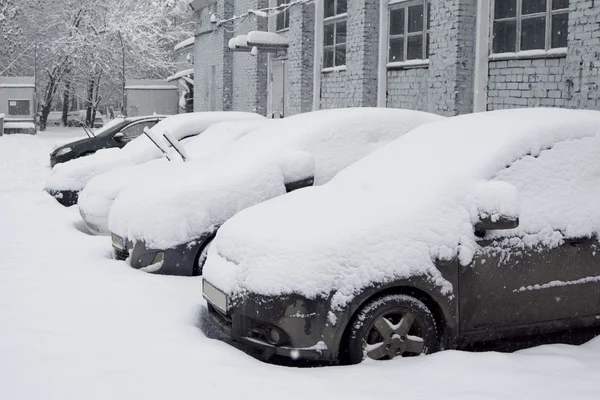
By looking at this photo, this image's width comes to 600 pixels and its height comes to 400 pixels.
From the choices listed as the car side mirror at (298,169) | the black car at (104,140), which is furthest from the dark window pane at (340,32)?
the car side mirror at (298,169)

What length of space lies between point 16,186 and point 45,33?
27.4 meters

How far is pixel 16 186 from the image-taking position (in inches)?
612

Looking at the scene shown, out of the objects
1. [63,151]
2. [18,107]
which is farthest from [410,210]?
[18,107]

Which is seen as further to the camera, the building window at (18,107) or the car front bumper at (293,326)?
the building window at (18,107)

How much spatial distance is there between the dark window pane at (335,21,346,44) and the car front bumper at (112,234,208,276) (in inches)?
447

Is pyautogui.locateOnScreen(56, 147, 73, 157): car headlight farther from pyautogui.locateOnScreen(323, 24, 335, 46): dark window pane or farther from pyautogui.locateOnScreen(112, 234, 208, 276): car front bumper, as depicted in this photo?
pyautogui.locateOnScreen(112, 234, 208, 276): car front bumper

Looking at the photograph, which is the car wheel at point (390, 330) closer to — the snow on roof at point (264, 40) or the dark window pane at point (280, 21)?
the snow on roof at point (264, 40)

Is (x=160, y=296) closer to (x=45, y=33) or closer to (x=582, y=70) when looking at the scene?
(x=582, y=70)

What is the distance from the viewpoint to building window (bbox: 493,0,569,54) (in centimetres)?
1104

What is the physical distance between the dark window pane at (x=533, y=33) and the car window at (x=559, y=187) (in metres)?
6.55

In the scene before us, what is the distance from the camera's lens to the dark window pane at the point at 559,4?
10914mm

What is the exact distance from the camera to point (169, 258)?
22.5ft

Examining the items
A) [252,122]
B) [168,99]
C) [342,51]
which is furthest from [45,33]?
[252,122]

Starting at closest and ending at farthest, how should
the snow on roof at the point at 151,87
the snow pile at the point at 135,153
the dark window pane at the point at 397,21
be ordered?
1. the snow pile at the point at 135,153
2. the dark window pane at the point at 397,21
3. the snow on roof at the point at 151,87
